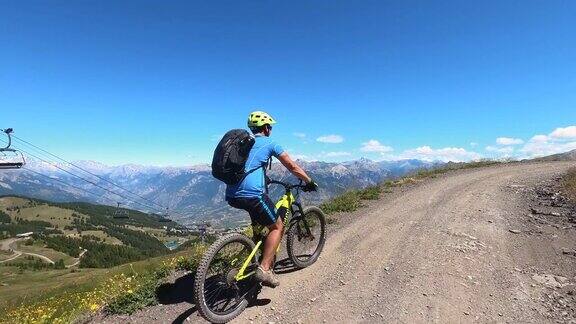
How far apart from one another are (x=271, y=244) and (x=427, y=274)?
3770mm

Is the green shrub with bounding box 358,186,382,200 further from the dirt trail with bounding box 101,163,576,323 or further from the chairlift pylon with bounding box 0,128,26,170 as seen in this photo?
the chairlift pylon with bounding box 0,128,26,170

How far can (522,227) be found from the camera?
41.2ft

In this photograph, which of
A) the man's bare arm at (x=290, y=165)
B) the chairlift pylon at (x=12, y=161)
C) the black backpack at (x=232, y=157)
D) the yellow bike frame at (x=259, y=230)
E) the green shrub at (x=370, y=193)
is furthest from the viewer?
the chairlift pylon at (x=12, y=161)

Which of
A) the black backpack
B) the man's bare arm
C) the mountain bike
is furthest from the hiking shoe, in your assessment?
the man's bare arm

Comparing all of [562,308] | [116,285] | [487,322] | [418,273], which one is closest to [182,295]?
[116,285]

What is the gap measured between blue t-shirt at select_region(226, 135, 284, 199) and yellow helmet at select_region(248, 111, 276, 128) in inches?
12.0

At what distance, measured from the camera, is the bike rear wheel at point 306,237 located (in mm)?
9586

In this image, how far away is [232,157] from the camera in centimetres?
723

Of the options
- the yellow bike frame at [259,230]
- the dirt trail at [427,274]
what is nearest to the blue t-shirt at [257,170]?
the yellow bike frame at [259,230]

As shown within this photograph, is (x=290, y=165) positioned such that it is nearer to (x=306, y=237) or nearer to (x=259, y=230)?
(x=259, y=230)

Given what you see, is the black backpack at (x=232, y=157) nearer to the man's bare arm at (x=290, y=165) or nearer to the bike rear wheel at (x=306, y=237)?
the man's bare arm at (x=290, y=165)

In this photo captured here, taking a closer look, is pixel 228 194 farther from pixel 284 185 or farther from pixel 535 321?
pixel 535 321

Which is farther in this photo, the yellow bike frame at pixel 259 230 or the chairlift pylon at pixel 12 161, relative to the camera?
the chairlift pylon at pixel 12 161

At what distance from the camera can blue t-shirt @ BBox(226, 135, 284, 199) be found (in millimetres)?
7363
